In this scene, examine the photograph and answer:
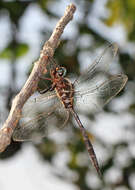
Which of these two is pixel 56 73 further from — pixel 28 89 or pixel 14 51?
pixel 14 51

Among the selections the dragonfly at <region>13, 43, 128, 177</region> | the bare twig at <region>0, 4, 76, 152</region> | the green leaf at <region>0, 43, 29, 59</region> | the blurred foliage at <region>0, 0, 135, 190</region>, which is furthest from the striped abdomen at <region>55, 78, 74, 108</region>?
the green leaf at <region>0, 43, 29, 59</region>

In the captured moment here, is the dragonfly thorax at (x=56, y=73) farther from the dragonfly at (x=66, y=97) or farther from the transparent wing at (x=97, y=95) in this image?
the transparent wing at (x=97, y=95)

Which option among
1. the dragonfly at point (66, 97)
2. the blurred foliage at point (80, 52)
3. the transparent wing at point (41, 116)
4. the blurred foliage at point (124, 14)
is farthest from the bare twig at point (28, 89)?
the blurred foliage at point (80, 52)

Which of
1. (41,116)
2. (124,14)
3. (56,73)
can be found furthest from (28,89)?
(124,14)

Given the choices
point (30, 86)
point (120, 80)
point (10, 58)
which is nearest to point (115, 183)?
point (10, 58)

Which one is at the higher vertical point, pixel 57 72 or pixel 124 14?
pixel 57 72

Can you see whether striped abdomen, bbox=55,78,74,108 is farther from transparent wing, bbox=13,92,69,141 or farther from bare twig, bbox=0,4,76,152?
bare twig, bbox=0,4,76,152

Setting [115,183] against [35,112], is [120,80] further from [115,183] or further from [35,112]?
[115,183]
